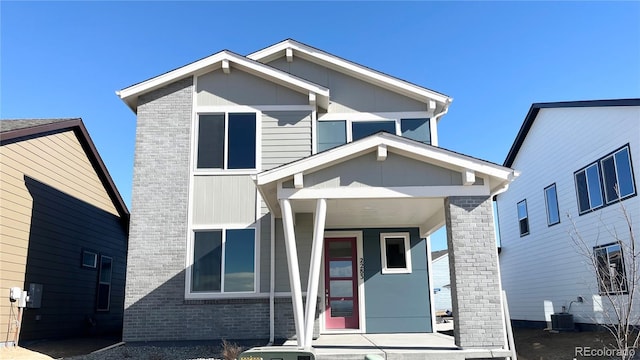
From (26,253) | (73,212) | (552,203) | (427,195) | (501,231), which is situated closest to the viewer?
(427,195)

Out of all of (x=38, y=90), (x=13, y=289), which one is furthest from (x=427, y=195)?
(x=38, y=90)

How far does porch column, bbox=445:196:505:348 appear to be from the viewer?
306 inches

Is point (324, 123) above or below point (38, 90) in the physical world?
below

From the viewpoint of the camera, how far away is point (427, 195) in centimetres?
820

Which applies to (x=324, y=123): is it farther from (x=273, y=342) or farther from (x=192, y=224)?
(x=273, y=342)

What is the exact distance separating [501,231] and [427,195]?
14.1 meters

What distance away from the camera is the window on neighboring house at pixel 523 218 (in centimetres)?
1844

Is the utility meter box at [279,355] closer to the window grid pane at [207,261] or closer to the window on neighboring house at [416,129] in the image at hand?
the window grid pane at [207,261]

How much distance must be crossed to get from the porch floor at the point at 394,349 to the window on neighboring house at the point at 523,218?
1002cm

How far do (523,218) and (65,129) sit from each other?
15.6 metres

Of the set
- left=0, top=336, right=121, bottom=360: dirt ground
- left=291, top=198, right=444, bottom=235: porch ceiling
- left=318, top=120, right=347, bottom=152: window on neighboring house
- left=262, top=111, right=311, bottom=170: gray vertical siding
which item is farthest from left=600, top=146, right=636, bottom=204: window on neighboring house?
left=0, top=336, right=121, bottom=360: dirt ground

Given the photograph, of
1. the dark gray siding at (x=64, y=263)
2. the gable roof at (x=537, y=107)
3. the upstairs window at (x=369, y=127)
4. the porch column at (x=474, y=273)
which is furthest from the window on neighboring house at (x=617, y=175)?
the dark gray siding at (x=64, y=263)

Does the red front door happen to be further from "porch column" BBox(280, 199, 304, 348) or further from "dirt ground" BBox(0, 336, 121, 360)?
"dirt ground" BBox(0, 336, 121, 360)

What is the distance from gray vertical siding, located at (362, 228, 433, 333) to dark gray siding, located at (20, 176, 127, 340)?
305 inches
